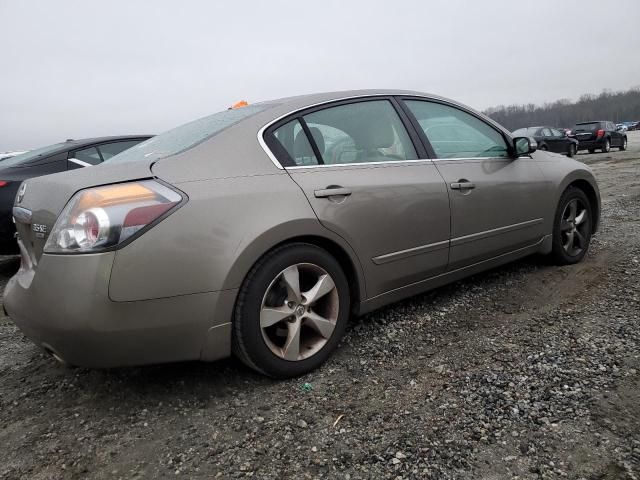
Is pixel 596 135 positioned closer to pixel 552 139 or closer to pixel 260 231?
pixel 552 139

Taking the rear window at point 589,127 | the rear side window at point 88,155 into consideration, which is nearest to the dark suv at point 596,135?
the rear window at point 589,127

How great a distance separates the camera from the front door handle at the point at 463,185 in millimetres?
3023

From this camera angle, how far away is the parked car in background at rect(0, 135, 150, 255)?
173 inches

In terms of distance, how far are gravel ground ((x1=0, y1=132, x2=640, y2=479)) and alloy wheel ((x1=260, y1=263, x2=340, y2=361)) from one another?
6.9 inches

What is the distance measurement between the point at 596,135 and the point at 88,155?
21351 mm

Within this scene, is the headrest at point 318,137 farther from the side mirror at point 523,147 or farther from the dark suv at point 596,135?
the dark suv at point 596,135

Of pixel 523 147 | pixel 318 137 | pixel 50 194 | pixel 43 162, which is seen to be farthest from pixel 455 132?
pixel 43 162

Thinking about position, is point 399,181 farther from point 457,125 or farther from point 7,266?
point 7,266

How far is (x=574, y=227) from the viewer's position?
4.00 metres

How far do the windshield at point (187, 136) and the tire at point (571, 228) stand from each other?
252cm

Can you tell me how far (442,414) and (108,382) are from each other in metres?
1.66

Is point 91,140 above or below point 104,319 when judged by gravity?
above

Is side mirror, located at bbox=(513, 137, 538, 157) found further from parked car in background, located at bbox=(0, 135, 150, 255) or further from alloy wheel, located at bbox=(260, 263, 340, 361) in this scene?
parked car in background, located at bbox=(0, 135, 150, 255)

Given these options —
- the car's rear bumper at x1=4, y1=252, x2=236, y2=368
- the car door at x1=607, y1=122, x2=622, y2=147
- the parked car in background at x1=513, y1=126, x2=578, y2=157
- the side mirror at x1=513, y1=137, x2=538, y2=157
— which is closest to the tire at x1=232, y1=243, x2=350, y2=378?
the car's rear bumper at x1=4, y1=252, x2=236, y2=368
